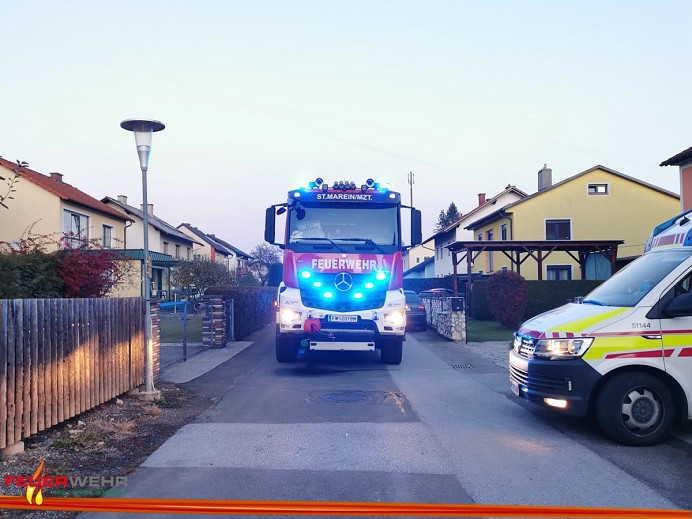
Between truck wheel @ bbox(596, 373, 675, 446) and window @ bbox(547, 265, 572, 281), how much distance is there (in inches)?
1100

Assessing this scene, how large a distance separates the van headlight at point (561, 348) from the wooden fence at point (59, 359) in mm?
5493

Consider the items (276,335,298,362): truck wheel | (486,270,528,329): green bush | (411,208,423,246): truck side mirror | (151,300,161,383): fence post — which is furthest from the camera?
(486,270,528,329): green bush

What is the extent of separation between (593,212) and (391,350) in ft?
83.4

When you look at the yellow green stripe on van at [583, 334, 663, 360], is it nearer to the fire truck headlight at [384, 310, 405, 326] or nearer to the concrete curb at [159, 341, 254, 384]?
the fire truck headlight at [384, 310, 405, 326]

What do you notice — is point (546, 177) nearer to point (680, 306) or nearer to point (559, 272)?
point (559, 272)

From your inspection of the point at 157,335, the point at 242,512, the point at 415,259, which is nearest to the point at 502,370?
the point at 157,335

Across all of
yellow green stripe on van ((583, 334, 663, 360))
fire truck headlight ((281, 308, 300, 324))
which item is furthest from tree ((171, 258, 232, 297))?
yellow green stripe on van ((583, 334, 663, 360))

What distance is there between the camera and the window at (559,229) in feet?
110

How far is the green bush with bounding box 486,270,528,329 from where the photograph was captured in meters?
19.3

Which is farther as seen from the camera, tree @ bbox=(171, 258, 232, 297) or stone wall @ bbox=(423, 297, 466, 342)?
tree @ bbox=(171, 258, 232, 297)

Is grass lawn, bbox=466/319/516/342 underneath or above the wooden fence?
underneath

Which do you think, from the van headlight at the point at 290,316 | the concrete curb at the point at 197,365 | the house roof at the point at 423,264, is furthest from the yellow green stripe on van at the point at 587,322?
the house roof at the point at 423,264

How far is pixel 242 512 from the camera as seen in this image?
381cm

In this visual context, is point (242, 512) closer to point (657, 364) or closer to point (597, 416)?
point (597, 416)
